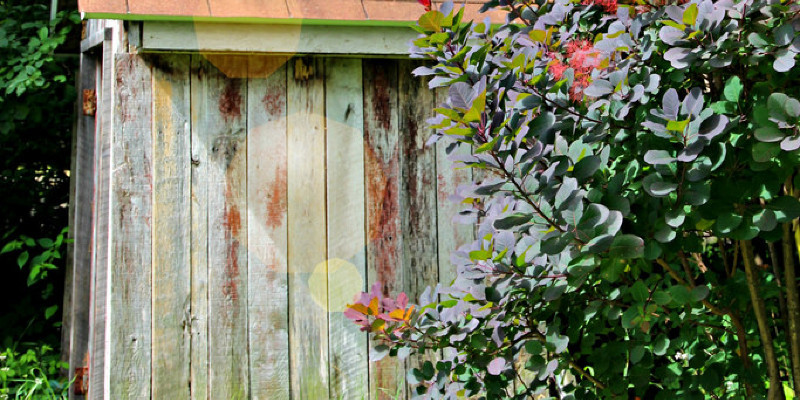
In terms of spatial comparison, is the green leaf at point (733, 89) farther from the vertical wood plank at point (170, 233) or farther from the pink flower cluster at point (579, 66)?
the vertical wood plank at point (170, 233)

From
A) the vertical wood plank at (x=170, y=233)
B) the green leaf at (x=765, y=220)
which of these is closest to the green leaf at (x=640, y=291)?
the green leaf at (x=765, y=220)

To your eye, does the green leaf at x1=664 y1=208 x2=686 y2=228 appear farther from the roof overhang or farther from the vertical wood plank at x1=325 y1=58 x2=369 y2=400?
the vertical wood plank at x1=325 y1=58 x2=369 y2=400

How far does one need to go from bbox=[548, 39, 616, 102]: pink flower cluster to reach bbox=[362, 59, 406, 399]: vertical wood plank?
4.88ft

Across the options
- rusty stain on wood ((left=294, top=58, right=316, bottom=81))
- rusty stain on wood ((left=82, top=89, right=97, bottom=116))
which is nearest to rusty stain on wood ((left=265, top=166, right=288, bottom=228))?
rusty stain on wood ((left=294, top=58, right=316, bottom=81))

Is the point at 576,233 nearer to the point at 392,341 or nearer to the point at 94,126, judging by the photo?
the point at 392,341

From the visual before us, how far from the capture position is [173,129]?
10.2ft

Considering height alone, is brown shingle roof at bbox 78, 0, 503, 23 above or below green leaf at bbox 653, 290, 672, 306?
above

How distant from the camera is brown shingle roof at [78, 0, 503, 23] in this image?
291 cm

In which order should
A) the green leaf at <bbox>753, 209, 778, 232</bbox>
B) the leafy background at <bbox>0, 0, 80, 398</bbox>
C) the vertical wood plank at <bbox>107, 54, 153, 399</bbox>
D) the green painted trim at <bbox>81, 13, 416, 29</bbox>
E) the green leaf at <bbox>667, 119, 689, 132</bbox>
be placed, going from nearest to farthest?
the green leaf at <bbox>667, 119, 689, 132</bbox>, the green leaf at <bbox>753, 209, 778, 232</bbox>, the green painted trim at <bbox>81, 13, 416, 29</bbox>, the vertical wood plank at <bbox>107, 54, 153, 399</bbox>, the leafy background at <bbox>0, 0, 80, 398</bbox>

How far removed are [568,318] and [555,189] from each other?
0.51m

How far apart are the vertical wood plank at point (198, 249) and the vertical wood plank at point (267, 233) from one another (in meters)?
0.18

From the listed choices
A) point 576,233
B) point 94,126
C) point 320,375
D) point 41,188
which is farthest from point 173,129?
point 41,188

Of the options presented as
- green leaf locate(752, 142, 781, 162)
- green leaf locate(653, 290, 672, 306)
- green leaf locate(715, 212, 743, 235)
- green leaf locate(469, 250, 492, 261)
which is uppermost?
green leaf locate(752, 142, 781, 162)

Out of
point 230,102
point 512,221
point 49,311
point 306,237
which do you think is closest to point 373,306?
point 512,221
